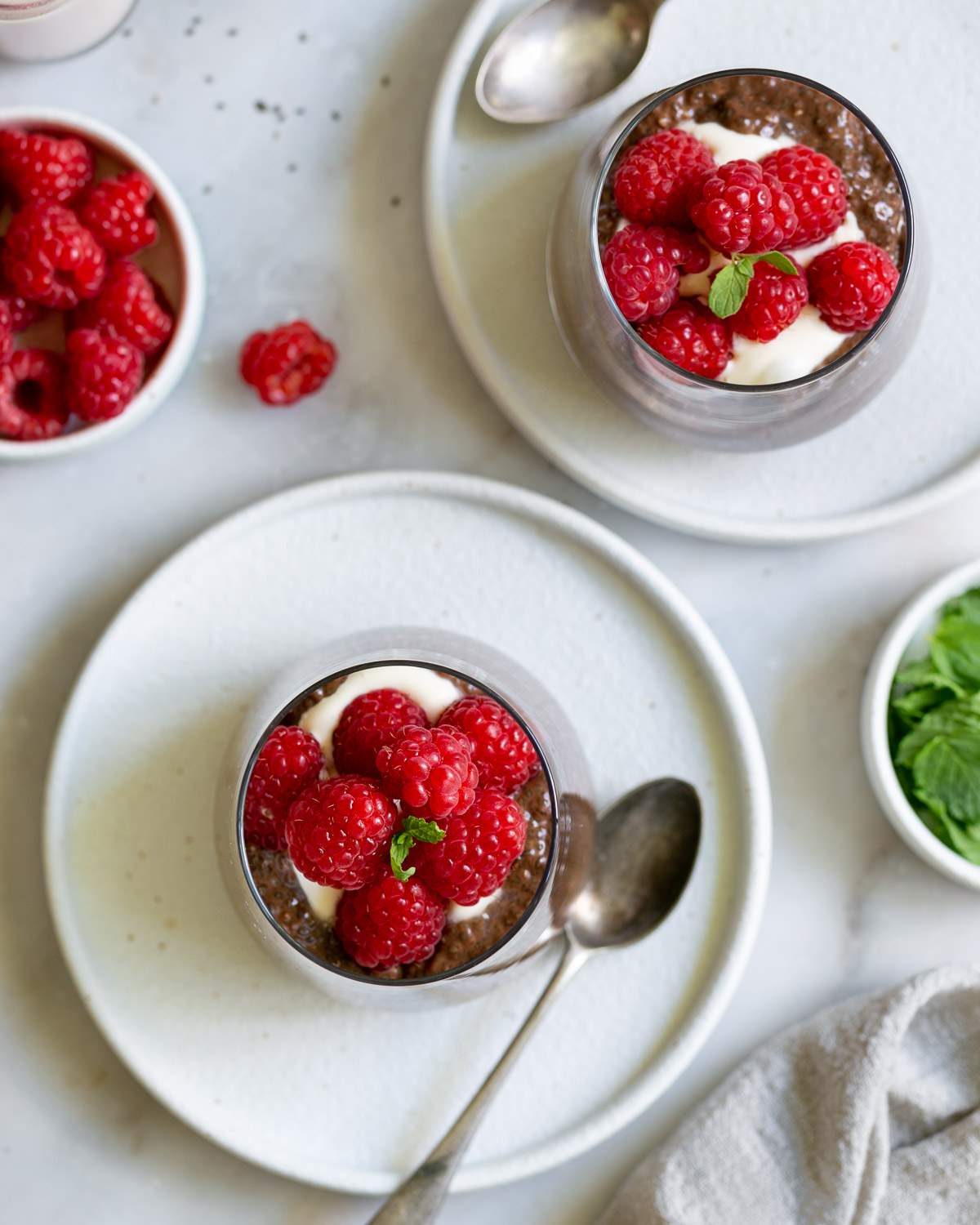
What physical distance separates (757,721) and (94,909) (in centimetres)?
81

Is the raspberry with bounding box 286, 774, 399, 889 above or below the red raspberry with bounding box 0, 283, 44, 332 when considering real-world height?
below

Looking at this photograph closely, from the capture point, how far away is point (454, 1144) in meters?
1.29

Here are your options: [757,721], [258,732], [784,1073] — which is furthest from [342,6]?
[784,1073]

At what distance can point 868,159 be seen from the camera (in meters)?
1.19

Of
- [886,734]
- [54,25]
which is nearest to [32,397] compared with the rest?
[54,25]

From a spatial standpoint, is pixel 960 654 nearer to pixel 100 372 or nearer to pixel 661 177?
pixel 661 177

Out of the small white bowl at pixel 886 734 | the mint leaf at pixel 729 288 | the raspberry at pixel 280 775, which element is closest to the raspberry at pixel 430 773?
the raspberry at pixel 280 775

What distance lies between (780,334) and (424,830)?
→ 61 centimetres

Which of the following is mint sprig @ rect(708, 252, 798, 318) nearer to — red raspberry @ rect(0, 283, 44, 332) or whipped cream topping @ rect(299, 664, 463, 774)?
whipped cream topping @ rect(299, 664, 463, 774)

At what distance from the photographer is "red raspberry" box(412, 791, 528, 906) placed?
100 cm

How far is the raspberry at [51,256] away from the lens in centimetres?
128

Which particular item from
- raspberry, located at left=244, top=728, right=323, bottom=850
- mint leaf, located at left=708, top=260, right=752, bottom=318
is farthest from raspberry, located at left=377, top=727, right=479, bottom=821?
mint leaf, located at left=708, top=260, right=752, bottom=318

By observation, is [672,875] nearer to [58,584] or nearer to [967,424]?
[967,424]

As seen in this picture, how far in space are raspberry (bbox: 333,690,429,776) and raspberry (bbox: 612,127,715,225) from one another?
0.53m
